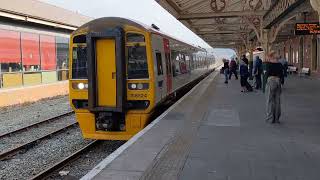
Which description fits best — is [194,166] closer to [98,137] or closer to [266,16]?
[98,137]

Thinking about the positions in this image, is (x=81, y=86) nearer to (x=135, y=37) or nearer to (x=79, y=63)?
(x=79, y=63)

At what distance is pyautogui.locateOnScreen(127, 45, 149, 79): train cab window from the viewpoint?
9.84 meters

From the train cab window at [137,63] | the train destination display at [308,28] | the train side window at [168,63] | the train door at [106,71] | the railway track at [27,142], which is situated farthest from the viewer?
the train destination display at [308,28]

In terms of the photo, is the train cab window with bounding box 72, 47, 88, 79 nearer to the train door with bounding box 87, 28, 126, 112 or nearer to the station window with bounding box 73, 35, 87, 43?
the station window with bounding box 73, 35, 87, 43

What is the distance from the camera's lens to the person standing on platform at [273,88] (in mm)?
9766

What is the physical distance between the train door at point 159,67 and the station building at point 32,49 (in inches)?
381

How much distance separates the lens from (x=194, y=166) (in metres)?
6.05

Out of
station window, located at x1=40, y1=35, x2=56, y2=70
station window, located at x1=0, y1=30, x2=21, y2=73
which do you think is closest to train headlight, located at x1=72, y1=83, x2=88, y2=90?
station window, located at x1=0, y1=30, x2=21, y2=73

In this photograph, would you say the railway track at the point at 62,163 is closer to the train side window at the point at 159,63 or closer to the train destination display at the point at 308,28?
the train side window at the point at 159,63

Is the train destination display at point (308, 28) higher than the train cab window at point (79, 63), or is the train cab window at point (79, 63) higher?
the train destination display at point (308, 28)

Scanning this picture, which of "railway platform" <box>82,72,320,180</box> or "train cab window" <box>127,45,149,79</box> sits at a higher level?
"train cab window" <box>127,45,149,79</box>

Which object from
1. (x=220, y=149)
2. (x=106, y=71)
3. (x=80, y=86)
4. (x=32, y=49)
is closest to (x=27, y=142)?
(x=80, y=86)

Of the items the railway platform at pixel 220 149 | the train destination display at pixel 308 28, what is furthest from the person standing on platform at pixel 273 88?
the train destination display at pixel 308 28

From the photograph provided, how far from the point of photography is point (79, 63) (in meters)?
10.1
